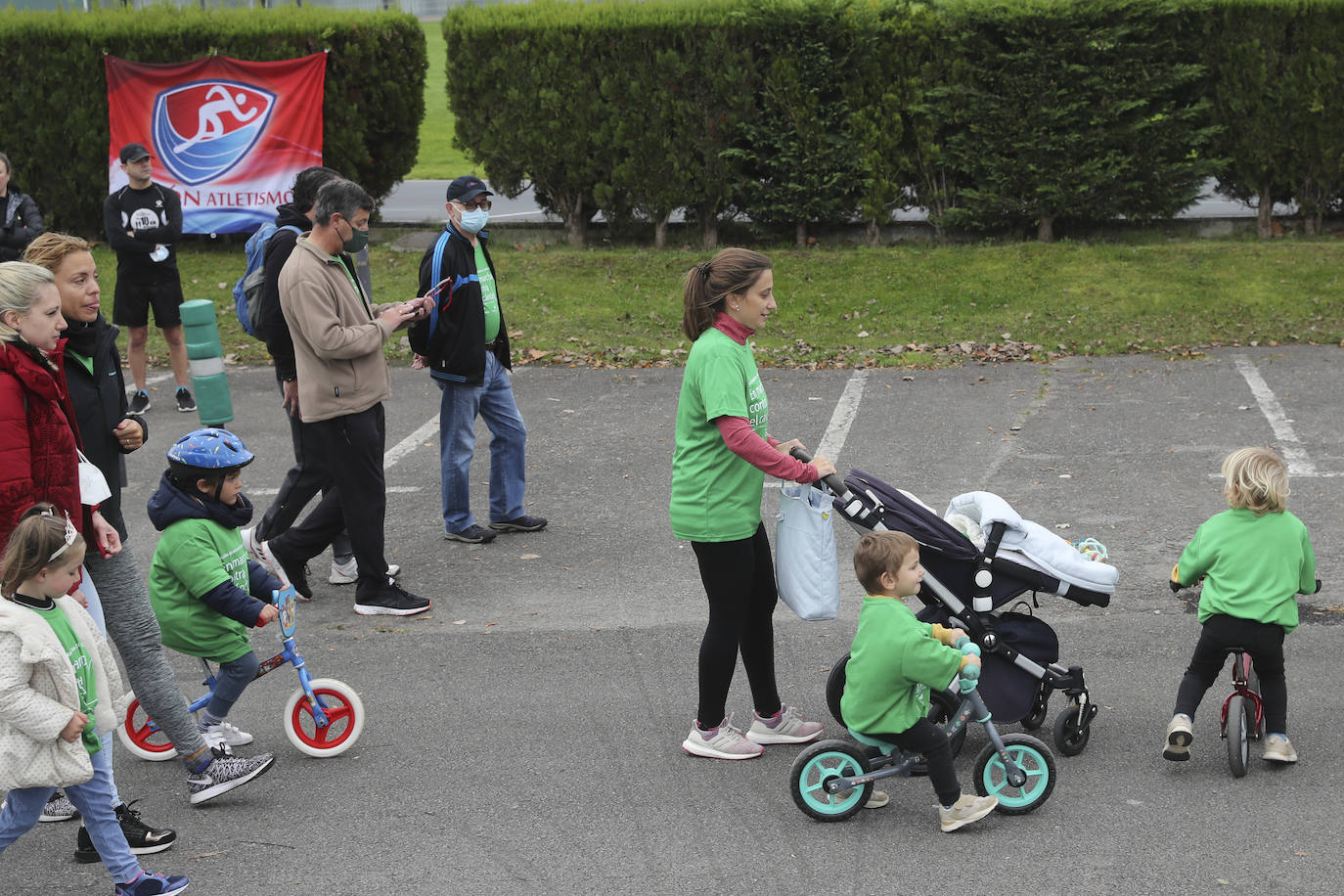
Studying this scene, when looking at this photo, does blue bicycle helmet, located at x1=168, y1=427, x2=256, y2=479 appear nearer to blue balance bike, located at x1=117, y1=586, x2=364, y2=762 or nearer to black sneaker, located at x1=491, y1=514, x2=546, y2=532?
blue balance bike, located at x1=117, y1=586, x2=364, y2=762

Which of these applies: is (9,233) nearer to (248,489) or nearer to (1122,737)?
(248,489)

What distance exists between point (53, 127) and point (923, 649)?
14583 mm

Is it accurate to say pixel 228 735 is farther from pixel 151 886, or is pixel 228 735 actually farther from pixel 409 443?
pixel 409 443

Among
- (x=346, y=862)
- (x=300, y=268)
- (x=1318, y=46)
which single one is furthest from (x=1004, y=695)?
(x=1318, y=46)

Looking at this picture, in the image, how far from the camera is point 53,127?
15.8 metres

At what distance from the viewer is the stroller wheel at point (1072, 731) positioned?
506 cm

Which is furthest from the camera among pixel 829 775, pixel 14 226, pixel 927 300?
pixel 927 300

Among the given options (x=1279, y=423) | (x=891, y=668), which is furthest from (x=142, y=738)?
(x=1279, y=423)

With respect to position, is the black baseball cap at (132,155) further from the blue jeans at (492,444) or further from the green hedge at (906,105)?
the green hedge at (906,105)

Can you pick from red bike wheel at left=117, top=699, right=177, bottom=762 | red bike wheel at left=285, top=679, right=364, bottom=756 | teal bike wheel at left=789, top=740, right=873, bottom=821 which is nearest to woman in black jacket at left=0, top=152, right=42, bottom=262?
red bike wheel at left=117, top=699, right=177, bottom=762

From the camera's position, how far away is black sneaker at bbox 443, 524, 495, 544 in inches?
312

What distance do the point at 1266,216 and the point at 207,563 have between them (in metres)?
13.4

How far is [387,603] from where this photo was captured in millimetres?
6824

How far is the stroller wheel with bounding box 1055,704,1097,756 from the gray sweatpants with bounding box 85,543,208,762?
10.4 ft
